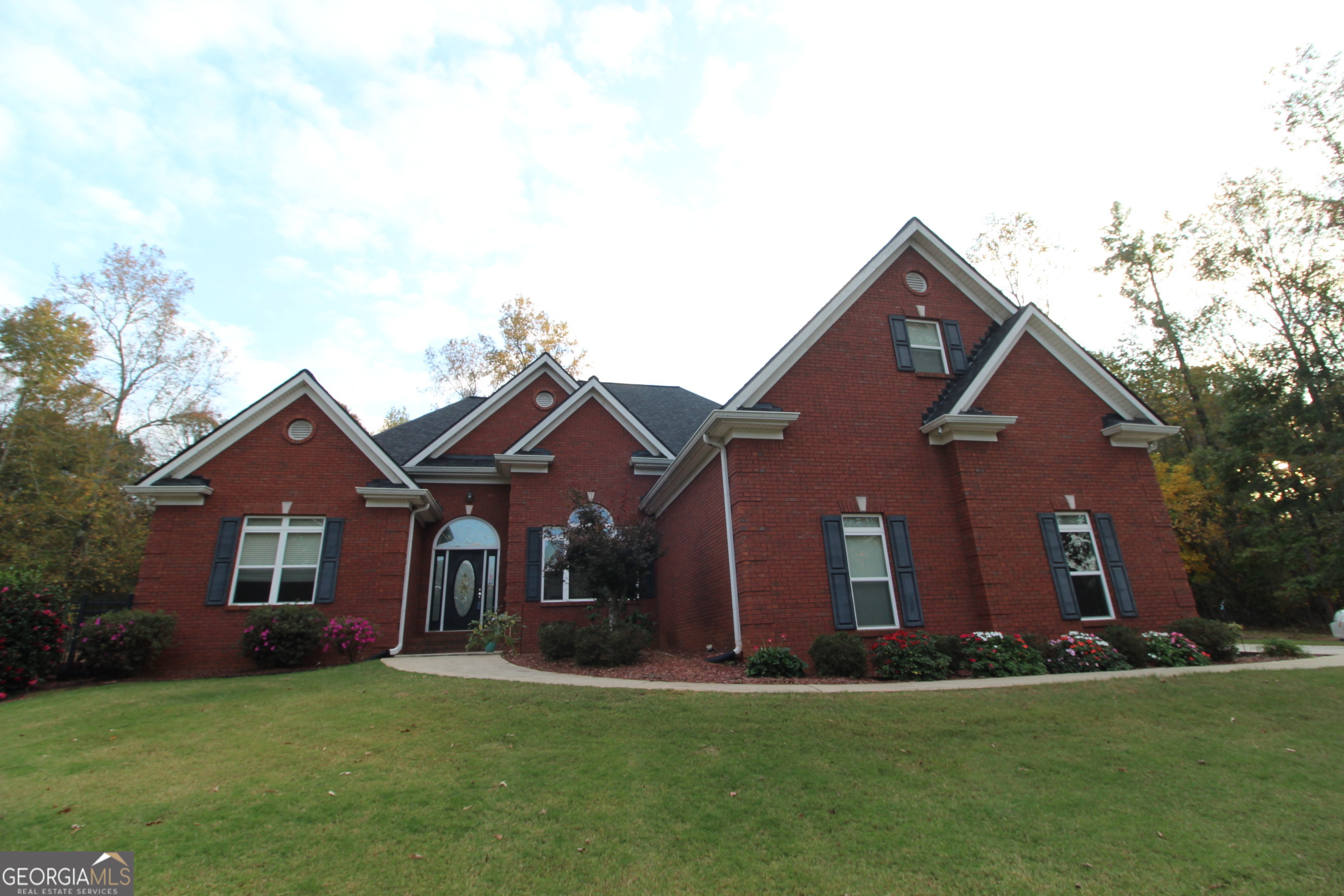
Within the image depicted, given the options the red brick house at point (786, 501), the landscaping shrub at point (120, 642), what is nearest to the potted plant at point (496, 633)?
the red brick house at point (786, 501)

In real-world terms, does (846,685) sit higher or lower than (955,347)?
lower

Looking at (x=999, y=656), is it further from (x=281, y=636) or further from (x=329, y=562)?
(x=329, y=562)

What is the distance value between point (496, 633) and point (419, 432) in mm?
7710

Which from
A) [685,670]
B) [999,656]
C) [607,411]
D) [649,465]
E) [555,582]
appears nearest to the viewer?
[999,656]

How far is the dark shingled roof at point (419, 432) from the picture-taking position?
61.7 ft

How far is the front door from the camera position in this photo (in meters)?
17.1

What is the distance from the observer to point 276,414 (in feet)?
51.5

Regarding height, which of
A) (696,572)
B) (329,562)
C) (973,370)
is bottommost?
(696,572)

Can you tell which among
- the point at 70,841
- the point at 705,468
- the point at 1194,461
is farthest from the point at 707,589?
the point at 1194,461

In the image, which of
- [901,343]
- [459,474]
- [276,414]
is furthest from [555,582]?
[901,343]

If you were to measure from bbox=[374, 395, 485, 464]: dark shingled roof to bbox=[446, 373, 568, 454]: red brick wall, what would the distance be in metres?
0.83

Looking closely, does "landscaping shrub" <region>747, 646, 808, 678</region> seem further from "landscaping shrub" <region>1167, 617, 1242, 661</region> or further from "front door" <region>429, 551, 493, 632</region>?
"front door" <region>429, 551, 493, 632</region>

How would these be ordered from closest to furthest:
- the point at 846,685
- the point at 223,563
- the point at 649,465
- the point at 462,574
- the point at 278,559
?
the point at 846,685, the point at 223,563, the point at 278,559, the point at 462,574, the point at 649,465

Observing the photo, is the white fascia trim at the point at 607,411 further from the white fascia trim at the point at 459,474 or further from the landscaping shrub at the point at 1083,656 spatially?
the landscaping shrub at the point at 1083,656
